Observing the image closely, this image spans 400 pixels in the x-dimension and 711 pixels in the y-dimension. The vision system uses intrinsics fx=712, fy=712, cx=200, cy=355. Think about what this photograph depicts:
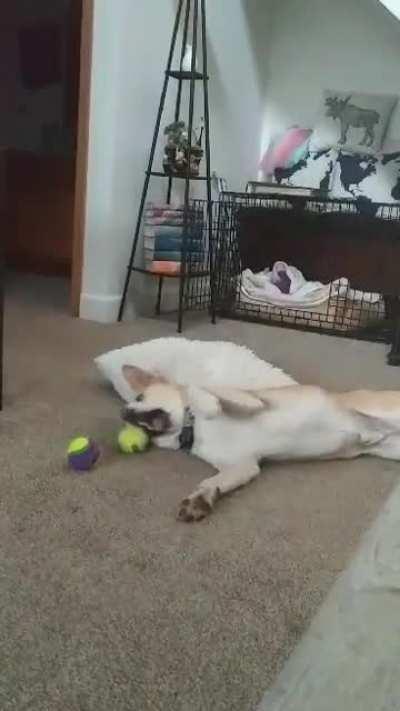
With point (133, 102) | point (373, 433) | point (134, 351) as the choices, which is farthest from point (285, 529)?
point (133, 102)

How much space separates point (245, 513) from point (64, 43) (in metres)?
2.36

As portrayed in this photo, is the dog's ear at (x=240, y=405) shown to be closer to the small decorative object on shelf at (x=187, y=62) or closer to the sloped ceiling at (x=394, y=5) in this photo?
the small decorative object on shelf at (x=187, y=62)

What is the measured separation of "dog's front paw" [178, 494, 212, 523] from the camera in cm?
117

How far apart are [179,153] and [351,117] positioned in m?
1.14

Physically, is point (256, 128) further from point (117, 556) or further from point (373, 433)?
point (117, 556)

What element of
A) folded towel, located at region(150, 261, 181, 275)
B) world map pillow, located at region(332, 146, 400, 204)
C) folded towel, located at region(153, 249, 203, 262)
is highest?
world map pillow, located at region(332, 146, 400, 204)

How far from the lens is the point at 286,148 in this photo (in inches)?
135

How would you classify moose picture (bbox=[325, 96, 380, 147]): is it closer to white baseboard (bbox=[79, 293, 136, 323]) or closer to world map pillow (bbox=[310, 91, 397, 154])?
world map pillow (bbox=[310, 91, 397, 154])

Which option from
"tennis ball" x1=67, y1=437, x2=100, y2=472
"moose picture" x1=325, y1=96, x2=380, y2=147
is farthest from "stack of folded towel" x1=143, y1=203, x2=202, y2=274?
"tennis ball" x1=67, y1=437, x2=100, y2=472

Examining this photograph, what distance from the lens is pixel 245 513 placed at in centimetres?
121

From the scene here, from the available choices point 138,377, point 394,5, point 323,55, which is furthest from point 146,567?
point 323,55

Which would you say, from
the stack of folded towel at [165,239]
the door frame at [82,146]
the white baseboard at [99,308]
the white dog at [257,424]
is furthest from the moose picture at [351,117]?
the white dog at [257,424]

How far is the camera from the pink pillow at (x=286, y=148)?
3406mm

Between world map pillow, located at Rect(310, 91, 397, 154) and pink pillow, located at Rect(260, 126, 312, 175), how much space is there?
0.06 meters
